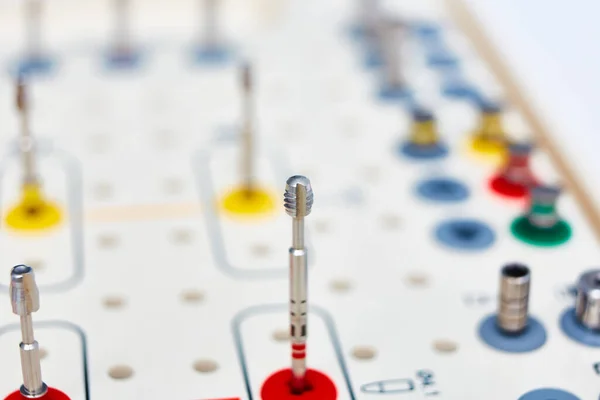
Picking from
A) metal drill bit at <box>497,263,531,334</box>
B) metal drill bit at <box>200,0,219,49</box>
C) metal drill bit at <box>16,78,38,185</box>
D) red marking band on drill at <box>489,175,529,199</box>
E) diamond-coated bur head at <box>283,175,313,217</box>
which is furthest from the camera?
metal drill bit at <box>200,0,219,49</box>

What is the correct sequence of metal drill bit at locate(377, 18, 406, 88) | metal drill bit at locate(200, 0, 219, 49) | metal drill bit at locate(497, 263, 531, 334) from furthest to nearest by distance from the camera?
metal drill bit at locate(200, 0, 219, 49), metal drill bit at locate(377, 18, 406, 88), metal drill bit at locate(497, 263, 531, 334)

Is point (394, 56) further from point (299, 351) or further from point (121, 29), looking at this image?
point (299, 351)

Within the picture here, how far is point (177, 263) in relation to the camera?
35.6 inches

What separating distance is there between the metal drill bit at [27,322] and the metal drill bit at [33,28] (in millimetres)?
674

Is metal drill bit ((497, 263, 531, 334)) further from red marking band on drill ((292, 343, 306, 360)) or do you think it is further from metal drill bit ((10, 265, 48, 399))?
metal drill bit ((10, 265, 48, 399))

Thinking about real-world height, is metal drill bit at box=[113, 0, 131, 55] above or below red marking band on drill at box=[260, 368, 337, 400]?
above

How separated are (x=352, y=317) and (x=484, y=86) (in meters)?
0.49

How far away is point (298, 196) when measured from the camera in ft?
2.13

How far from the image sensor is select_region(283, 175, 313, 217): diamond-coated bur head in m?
0.65

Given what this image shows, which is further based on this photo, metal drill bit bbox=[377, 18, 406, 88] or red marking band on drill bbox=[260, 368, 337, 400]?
metal drill bit bbox=[377, 18, 406, 88]

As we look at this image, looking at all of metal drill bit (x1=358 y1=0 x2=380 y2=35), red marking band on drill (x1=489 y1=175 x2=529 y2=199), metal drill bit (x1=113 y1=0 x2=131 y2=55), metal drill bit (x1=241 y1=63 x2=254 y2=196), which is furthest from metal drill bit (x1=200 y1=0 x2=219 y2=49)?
red marking band on drill (x1=489 y1=175 x2=529 y2=199)

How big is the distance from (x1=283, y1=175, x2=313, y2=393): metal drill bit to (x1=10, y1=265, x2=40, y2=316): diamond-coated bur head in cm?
17

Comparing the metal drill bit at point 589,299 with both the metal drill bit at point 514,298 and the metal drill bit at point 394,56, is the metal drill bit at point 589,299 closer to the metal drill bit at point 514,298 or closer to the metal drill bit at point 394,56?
the metal drill bit at point 514,298

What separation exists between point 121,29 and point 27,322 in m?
0.72
